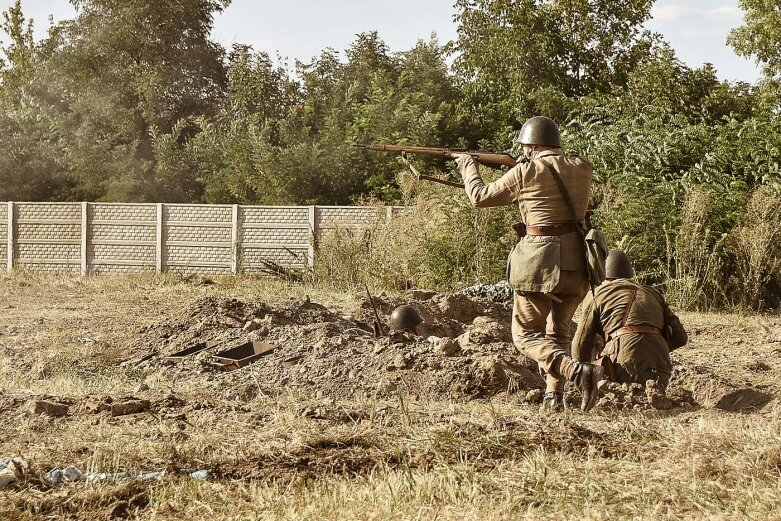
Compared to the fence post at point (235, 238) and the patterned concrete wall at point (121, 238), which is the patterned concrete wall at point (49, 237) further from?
the fence post at point (235, 238)

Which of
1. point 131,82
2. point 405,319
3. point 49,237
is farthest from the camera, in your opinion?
point 131,82

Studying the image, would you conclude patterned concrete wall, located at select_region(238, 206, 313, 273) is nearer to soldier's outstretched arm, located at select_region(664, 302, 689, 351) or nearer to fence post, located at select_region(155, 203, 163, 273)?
fence post, located at select_region(155, 203, 163, 273)

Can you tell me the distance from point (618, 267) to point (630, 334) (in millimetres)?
534

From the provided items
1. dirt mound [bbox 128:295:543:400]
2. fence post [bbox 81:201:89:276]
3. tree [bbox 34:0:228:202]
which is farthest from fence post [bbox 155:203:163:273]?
dirt mound [bbox 128:295:543:400]

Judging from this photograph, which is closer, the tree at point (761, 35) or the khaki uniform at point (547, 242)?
the khaki uniform at point (547, 242)

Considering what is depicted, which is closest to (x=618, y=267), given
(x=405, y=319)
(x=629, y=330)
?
(x=629, y=330)

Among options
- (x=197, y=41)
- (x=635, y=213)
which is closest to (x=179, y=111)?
(x=197, y=41)

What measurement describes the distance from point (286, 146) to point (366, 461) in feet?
66.5

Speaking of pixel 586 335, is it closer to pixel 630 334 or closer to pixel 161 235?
pixel 630 334

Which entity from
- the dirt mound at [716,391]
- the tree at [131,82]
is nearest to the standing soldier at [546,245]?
the dirt mound at [716,391]

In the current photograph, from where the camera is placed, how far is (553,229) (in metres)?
6.39

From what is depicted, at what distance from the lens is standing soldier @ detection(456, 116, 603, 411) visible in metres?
6.26

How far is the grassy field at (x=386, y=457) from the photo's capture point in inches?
155

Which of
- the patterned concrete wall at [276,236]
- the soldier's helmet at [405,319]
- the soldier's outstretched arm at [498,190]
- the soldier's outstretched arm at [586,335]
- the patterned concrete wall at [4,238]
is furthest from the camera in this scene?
the patterned concrete wall at [4,238]
